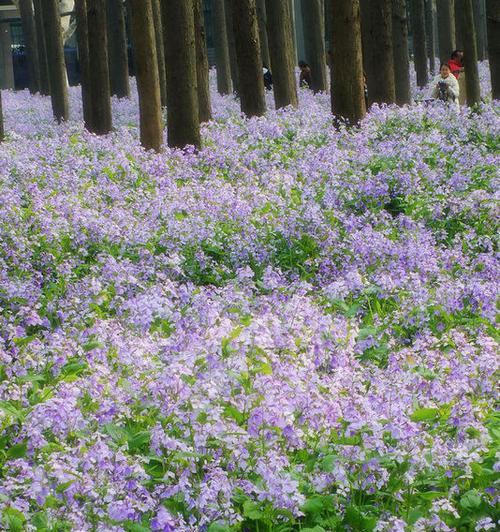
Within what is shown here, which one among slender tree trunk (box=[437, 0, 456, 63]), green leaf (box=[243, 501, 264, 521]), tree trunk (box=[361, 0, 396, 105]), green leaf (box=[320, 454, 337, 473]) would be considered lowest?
green leaf (box=[243, 501, 264, 521])

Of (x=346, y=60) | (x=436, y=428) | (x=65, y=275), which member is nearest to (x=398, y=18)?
(x=346, y=60)

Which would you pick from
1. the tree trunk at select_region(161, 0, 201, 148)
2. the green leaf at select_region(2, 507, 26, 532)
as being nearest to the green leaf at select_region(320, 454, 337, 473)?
the green leaf at select_region(2, 507, 26, 532)

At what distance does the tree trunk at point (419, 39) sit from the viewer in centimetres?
2788

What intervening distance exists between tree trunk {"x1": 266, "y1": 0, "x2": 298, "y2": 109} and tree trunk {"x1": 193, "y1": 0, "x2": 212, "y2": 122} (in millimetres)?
2906

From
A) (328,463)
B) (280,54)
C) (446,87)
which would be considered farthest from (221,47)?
(328,463)

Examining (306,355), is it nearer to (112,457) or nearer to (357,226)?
(112,457)

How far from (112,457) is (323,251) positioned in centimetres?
485

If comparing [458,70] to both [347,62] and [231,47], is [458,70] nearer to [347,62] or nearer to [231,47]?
[231,47]

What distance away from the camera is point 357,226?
Answer: 32.0 feet

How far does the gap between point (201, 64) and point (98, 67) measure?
8.13 ft

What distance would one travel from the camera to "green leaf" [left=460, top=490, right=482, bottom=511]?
418 cm

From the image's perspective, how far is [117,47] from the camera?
91.1ft

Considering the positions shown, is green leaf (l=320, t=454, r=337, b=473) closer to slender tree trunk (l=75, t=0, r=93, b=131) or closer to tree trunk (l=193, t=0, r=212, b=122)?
tree trunk (l=193, t=0, r=212, b=122)

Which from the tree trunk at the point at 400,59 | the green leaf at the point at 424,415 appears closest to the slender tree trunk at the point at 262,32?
the tree trunk at the point at 400,59
